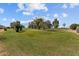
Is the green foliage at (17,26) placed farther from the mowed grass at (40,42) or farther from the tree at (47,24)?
the tree at (47,24)

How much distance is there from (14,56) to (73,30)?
76cm

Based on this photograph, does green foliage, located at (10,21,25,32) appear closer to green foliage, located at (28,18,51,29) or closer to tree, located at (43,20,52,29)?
green foliage, located at (28,18,51,29)

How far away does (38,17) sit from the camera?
2721 mm

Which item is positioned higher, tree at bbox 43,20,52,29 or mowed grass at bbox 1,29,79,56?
tree at bbox 43,20,52,29

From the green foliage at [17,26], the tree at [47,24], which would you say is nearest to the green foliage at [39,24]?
the tree at [47,24]

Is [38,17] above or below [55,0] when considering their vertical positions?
below

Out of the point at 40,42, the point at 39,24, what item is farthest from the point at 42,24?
the point at 40,42

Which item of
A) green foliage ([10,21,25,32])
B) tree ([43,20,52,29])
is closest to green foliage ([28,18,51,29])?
tree ([43,20,52,29])

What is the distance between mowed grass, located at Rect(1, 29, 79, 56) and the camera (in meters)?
2.71

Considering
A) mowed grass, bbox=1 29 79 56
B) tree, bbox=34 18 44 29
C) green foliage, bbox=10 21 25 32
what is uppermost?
tree, bbox=34 18 44 29

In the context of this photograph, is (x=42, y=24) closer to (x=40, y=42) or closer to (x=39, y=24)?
(x=39, y=24)

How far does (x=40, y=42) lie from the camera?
273cm

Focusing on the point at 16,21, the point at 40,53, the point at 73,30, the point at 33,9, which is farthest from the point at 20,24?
the point at 73,30

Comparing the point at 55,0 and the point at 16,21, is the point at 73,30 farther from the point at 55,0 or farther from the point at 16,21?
the point at 16,21
